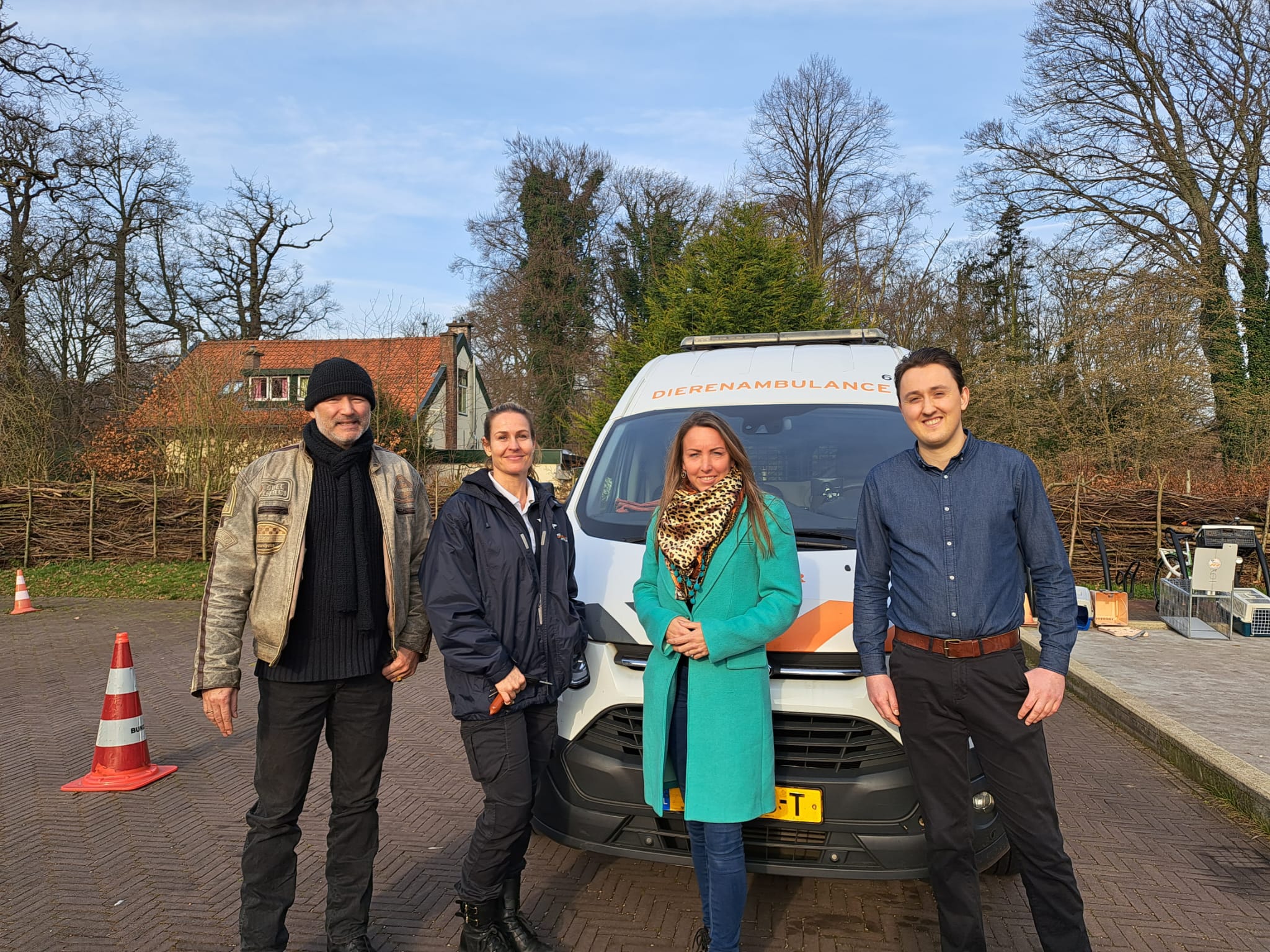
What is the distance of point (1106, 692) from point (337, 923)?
5.86 m

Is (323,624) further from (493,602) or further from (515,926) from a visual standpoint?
(515,926)

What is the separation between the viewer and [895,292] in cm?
3216

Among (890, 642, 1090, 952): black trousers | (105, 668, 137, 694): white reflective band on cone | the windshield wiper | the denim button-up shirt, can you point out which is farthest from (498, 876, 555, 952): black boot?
(105, 668, 137, 694): white reflective band on cone

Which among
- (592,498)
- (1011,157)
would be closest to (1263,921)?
(592,498)

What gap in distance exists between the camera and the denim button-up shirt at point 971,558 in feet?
9.18

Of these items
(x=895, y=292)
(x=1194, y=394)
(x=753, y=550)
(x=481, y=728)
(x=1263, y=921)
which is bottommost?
(x=1263, y=921)

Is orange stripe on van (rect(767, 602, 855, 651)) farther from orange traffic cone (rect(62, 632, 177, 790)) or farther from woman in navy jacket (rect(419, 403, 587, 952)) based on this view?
orange traffic cone (rect(62, 632, 177, 790))

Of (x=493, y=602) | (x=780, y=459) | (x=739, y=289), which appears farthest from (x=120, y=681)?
(x=739, y=289)

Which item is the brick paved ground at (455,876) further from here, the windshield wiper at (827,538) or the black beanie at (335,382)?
the black beanie at (335,382)

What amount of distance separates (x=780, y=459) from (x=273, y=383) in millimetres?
17852

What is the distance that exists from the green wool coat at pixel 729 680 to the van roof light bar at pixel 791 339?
275 centimetres

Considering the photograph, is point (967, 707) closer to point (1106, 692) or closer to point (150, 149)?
point (1106, 692)

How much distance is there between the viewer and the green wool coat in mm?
2871

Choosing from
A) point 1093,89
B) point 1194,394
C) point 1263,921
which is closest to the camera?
point 1263,921
